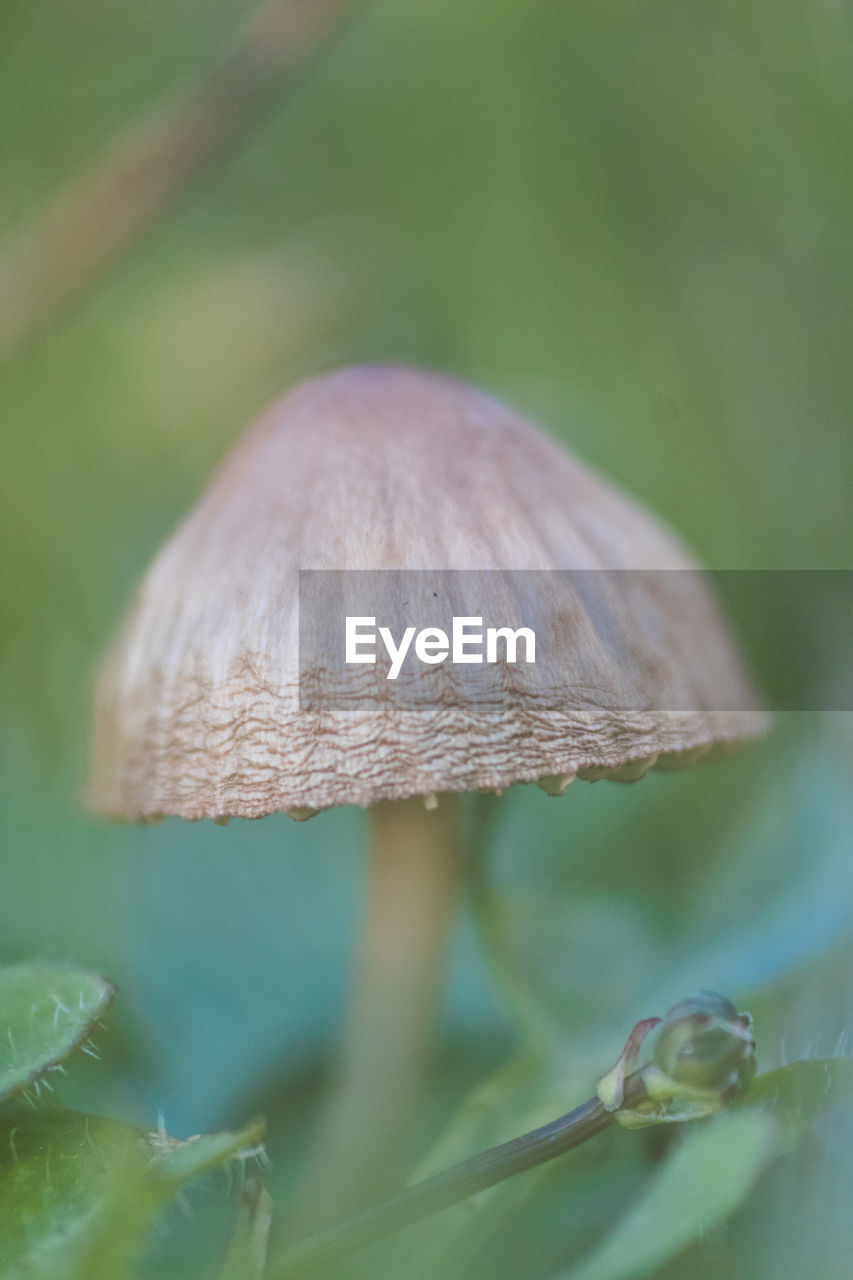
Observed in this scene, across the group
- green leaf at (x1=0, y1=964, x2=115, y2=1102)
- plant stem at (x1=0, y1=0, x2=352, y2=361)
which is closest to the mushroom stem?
green leaf at (x1=0, y1=964, x2=115, y2=1102)

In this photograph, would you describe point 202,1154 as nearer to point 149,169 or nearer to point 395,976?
point 395,976

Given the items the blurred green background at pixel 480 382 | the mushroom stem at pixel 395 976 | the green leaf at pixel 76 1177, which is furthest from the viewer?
the blurred green background at pixel 480 382

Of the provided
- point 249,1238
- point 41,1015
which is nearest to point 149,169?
point 41,1015

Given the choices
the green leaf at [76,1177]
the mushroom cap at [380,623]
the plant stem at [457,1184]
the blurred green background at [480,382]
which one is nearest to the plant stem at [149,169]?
the blurred green background at [480,382]

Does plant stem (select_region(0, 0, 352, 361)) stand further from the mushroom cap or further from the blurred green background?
the mushroom cap

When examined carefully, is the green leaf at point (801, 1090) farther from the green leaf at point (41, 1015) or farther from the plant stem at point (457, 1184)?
the green leaf at point (41, 1015)

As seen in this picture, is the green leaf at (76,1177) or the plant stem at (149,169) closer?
the green leaf at (76,1177)

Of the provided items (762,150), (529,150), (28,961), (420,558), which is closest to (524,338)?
(529,150)

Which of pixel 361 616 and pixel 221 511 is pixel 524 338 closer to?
pixel 221 511
